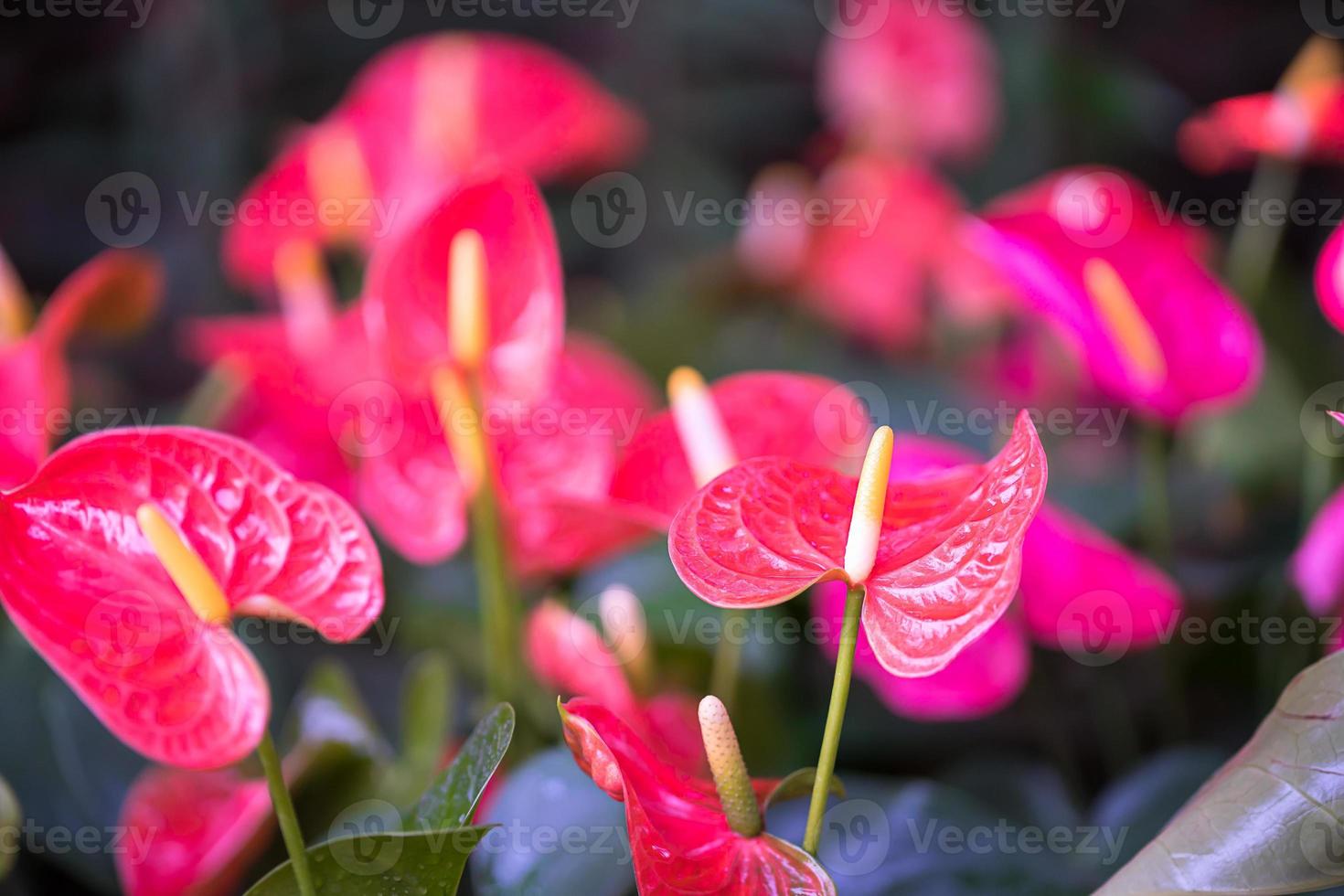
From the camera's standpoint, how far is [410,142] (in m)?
0.76

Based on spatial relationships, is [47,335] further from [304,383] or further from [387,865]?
[387,865]

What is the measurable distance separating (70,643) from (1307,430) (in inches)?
27.3

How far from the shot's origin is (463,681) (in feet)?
2.26

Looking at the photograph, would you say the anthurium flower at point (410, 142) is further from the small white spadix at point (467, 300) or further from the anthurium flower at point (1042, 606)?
the anthurium flower at point (1042, 606)

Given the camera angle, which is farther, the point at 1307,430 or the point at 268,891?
the point at 1307,430

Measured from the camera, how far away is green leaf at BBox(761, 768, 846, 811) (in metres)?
0.34

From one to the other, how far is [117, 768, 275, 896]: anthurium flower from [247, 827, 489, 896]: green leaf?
84 millimetres

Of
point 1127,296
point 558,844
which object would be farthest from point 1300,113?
point 558,844

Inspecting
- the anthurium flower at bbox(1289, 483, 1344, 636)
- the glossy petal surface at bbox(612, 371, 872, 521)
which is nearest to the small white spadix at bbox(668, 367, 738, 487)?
the glossy petal surface at bbox(612, 371, 872, 521)

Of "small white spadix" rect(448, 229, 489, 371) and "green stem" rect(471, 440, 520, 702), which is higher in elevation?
"small white spadix" rect(448, 229, 489, 371)

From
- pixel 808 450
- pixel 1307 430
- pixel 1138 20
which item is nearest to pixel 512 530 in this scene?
pixel 808 450

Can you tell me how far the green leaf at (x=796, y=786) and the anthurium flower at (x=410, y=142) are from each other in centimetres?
47

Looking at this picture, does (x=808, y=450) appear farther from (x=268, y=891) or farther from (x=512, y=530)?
(x=268, y=891)

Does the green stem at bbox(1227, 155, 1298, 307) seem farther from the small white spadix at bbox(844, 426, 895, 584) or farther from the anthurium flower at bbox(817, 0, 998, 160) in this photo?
the small white spadix at bbox(844, 426, 895, 584)
